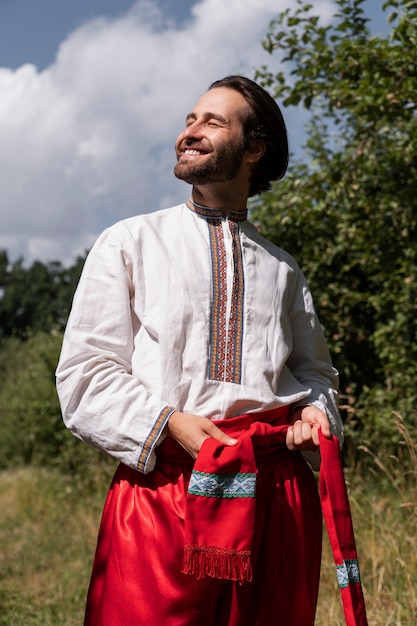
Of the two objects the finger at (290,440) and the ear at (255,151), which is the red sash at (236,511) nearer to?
the finger at (290,440)

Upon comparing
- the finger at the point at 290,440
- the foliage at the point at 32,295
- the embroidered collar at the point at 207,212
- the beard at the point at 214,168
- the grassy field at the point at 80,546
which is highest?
the foliage at the point at 32,295

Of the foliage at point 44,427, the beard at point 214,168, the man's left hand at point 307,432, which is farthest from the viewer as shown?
the foliage at point 44,427

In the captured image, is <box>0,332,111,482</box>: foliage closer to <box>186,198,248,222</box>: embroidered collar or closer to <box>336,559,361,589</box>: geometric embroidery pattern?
<box>186,198,248,222</box>: embroidered collar

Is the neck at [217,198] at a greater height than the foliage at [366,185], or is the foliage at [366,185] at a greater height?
the foliage at [366,185]

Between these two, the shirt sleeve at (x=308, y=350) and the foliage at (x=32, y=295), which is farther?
the foliage at (x=32, y=295)

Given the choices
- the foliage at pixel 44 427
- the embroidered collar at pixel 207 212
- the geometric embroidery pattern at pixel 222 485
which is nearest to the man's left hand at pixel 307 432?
the geometric embroidery pattern at pixel 222 485

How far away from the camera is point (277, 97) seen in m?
5.25

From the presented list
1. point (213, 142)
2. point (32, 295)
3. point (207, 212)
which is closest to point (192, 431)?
point (207, 212)

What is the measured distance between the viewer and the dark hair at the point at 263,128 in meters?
2.33

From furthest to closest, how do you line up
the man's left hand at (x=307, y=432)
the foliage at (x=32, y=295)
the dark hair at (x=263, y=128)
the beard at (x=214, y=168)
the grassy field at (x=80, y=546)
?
the foliage at (x=32, y=295) → the grassy field at (x=80, y=546) → the dark hair at (x=263, y=128) → the beard at (x=214, y=168) → the man's left hand at (x=307, y=432)

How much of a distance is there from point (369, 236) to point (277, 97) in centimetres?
116

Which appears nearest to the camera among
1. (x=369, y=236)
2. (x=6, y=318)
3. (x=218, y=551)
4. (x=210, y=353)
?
(x=218, y=551)

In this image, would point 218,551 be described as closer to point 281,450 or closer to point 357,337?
point 281,450

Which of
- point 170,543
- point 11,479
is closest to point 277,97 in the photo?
point 170,543
